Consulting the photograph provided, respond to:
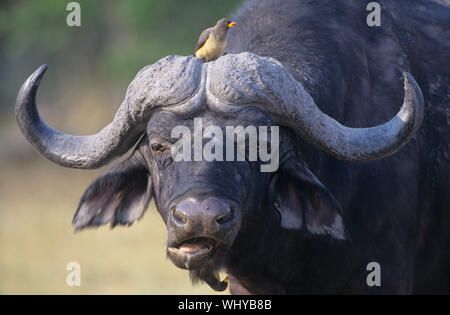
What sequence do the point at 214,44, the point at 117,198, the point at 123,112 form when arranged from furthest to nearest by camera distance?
the point at 214,44 < the point at 117,198 < the point at 123,112

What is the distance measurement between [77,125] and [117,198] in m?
17.6

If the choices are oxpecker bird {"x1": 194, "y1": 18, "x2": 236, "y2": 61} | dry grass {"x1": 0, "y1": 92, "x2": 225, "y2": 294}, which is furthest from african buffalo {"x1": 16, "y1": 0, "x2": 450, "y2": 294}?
dry grass {"x1": 0, "y1": 92, "x2": 225, "y2": 294}

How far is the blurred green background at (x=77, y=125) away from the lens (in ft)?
35.6

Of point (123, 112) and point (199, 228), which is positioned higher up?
point (123, 112)

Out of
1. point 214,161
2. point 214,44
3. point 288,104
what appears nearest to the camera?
point 214,161

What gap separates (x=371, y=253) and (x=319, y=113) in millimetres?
1149

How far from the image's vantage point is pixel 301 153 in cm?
477

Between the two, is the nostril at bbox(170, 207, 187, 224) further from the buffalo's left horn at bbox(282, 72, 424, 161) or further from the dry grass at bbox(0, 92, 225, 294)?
the dry grass at bbox(0, 92, 225, 294)

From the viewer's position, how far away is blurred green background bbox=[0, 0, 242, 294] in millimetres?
10852

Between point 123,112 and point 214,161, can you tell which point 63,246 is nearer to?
point 123,112

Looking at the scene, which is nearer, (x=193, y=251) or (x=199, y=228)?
(x=199, y=228)

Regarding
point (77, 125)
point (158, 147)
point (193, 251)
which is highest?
point (158, 147)

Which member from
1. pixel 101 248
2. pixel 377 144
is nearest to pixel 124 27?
pixel 101 248

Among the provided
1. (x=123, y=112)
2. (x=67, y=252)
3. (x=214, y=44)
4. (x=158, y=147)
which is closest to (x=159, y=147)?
(x=158, y=147)
